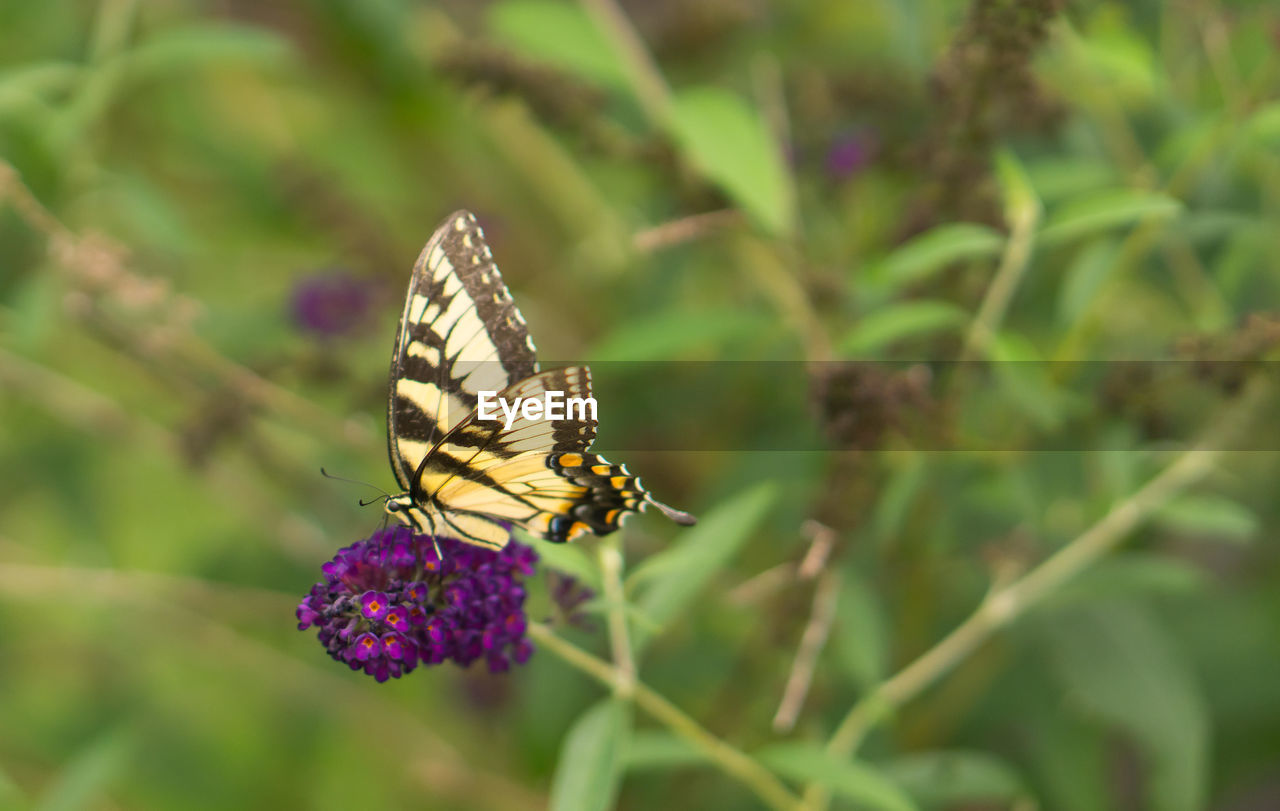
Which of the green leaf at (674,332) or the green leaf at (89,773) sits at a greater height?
the green leaf at (674,332)

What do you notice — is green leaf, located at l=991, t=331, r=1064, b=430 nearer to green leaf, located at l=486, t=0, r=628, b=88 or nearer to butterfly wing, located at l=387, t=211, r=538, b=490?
butterfly wing, located at l=387, t=211, r=538, b=490

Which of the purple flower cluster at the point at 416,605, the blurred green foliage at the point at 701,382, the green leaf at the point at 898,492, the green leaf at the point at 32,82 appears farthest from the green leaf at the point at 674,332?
the green leaf at the point at 32,82

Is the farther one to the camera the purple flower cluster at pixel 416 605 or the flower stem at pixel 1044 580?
the flower stem at pixel 1044 580

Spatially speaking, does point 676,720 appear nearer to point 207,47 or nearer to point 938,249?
point 938,249

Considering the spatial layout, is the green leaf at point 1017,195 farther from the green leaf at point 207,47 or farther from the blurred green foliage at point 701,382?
the green leaf at point 207,47

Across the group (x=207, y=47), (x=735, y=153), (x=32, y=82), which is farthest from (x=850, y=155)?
(x=32, y=82)

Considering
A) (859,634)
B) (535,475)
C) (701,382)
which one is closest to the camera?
(535,475)

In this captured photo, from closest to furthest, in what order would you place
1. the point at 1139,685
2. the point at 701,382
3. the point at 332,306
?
the point at 1139,685
the point at 332,306
the point at 701,382
